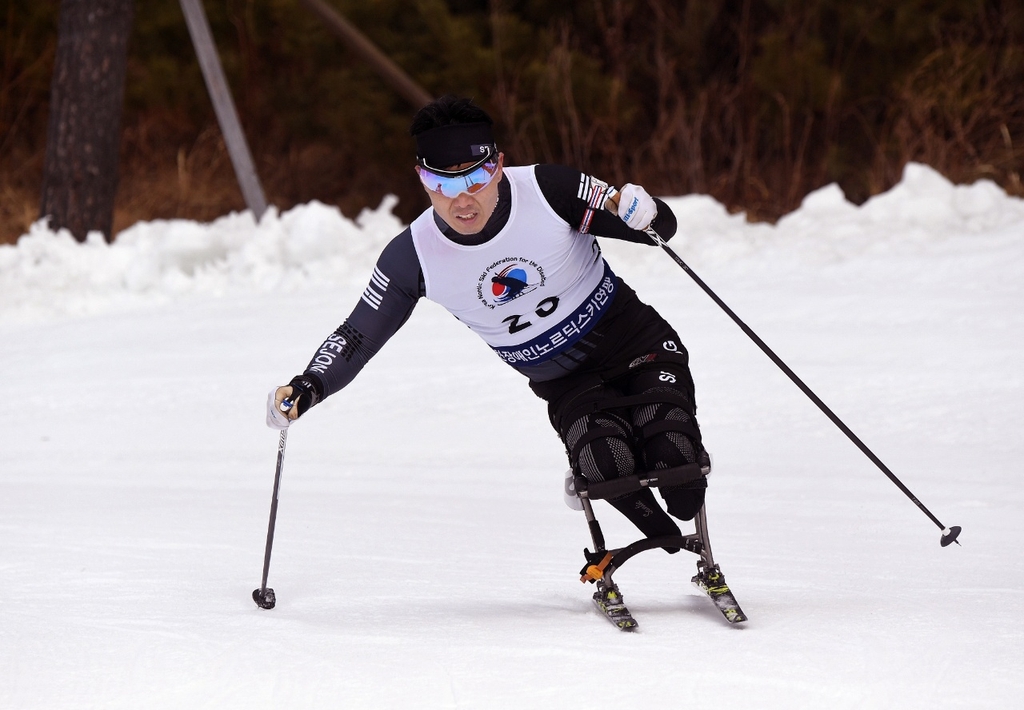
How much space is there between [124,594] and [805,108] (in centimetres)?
641

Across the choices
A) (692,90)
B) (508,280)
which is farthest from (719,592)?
(692,90)

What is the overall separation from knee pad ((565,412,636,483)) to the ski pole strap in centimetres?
3

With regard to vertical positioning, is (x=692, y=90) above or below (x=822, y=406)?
below

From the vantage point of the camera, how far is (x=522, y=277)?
3.13m

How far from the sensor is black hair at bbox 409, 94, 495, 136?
302cm

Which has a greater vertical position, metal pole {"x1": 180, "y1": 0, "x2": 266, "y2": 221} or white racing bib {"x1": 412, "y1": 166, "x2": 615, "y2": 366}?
white racing bib {"x1": 412, "y1": 166, "x2": 615, "y2": 366}

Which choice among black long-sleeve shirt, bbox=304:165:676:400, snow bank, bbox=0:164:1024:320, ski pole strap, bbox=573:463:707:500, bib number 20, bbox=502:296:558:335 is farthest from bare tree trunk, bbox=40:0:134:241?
ski pole strap, bbox=573:463:707:500

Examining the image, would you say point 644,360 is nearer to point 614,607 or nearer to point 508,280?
point 508,280

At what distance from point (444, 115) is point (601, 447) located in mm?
888

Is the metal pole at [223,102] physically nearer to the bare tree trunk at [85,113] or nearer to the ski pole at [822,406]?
the bare tree trunk at [85,113]

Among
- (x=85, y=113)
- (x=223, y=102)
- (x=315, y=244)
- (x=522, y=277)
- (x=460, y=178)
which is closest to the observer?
(x=460, y=178)

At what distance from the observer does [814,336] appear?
6.00m

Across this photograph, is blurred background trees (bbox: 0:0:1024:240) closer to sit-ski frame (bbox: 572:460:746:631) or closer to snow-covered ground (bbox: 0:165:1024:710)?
snow-covered ground (bbox: 0:165:1024:710)

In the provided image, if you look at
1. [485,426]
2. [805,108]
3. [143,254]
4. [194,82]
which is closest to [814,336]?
[485,426]
